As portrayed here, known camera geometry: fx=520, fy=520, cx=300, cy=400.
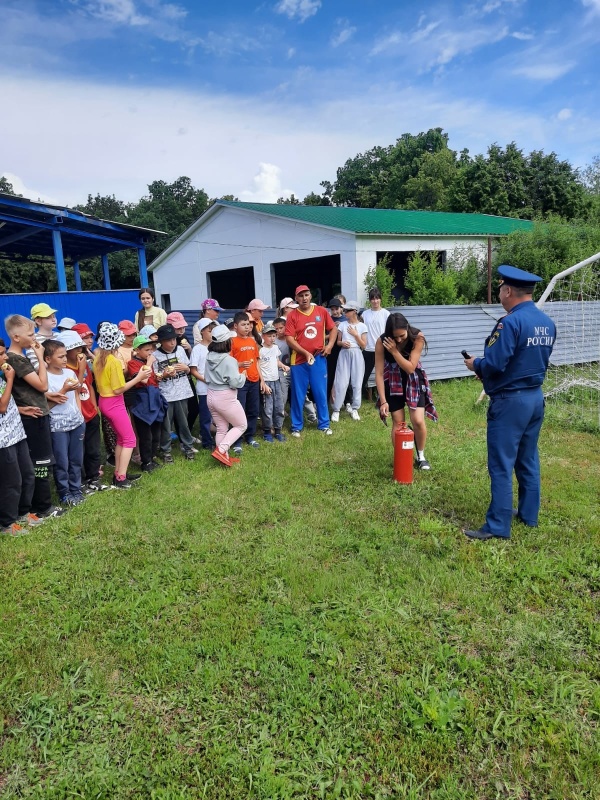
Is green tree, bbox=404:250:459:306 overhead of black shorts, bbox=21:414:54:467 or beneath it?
overhead

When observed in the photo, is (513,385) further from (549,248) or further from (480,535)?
(549,248)

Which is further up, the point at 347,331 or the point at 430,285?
the point at 430,285

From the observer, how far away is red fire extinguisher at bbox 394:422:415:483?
16.3 feet

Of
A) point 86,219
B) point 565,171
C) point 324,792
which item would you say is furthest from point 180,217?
point 324,792

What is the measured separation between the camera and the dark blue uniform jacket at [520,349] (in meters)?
3.72

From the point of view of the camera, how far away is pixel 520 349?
3.75 meters

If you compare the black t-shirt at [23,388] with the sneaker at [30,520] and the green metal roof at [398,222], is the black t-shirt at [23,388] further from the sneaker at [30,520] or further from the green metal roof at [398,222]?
the green metal roof at [398,222]

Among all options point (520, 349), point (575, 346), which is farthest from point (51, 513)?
point (575, 346)

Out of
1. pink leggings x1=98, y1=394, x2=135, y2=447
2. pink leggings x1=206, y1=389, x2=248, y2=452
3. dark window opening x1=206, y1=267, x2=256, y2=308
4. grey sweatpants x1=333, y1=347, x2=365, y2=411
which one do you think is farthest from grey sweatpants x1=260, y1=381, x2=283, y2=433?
dark window opening x1=206, y1=267, x2=256, y2=308

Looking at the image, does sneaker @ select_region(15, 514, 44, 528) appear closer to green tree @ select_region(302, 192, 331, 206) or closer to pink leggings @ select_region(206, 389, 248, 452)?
pink leggings @ select_region(206, 389, 248, 452)

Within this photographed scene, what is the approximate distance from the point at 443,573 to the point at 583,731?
49.6 inches

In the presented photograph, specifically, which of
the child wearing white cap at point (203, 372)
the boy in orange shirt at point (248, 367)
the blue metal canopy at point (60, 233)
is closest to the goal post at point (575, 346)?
the boy in orange shirt at point (248, 367)

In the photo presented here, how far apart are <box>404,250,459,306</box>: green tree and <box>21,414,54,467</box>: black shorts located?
1155 centimetres

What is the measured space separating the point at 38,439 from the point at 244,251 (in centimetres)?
1548
